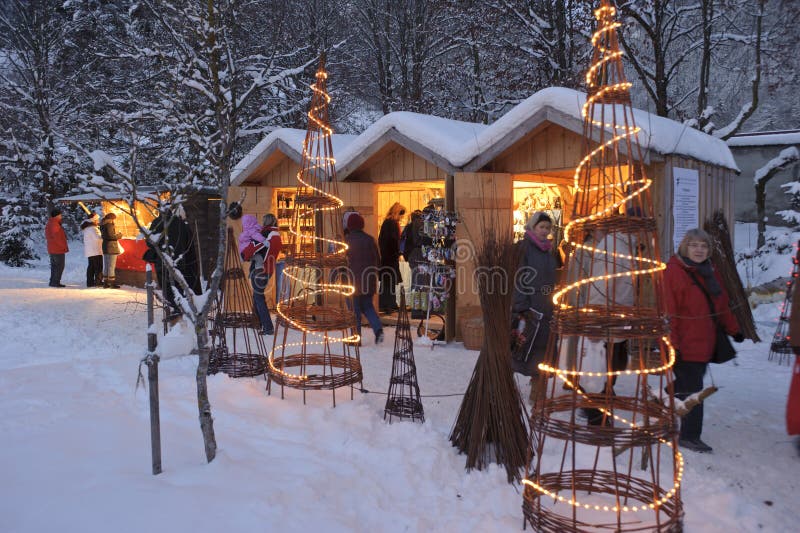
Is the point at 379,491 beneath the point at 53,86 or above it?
beneath

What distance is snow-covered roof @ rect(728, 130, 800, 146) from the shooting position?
16375 millimetres

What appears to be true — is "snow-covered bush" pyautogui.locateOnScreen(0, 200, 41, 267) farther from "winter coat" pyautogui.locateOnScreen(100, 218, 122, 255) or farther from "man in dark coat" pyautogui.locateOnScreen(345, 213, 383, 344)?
"man in dark coat" pyautogui.locateOnScreen(345, 213, 383, 344)

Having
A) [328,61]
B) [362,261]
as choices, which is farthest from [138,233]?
[362,261]

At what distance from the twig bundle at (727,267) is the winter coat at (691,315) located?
3.47 meters

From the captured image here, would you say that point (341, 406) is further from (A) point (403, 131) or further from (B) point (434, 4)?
(B) point (434, 4)

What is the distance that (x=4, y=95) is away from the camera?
17.9m

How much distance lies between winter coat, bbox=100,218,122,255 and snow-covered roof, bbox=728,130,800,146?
52.6 ft

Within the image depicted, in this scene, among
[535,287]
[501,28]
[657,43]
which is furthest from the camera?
[501,28]

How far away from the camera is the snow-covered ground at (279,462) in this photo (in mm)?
3070

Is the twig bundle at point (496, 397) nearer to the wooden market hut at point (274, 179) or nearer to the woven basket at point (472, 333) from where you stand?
the woven basket at point (472, 333)

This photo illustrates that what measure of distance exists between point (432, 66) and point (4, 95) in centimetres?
1234

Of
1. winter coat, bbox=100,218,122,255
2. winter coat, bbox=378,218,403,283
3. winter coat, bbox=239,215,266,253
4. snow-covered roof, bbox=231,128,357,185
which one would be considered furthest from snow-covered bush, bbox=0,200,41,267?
winter coat, bbox=378,218,403,283

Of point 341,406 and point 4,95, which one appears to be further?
point 4,95

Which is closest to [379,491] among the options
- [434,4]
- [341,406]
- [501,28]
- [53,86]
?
[341,406]
